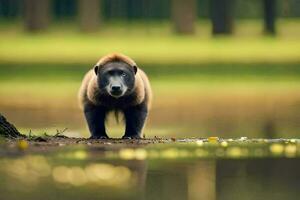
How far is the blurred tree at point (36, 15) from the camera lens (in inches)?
1344

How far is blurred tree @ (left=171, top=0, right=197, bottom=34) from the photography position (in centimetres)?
3400

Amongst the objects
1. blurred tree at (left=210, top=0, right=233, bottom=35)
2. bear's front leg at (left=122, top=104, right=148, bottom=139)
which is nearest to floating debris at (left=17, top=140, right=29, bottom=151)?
bear's front leg at (left=122, top=104, right=148, bottom=139)

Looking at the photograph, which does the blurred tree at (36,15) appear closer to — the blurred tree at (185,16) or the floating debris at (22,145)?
the blurred tree at (185,16)

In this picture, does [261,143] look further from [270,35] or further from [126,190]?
[270,35]

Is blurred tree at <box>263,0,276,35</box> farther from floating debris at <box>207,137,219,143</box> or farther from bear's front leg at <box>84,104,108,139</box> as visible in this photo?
floating debris at <box>207,137,219,143</box>

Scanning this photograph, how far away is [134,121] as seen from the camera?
13086 mm

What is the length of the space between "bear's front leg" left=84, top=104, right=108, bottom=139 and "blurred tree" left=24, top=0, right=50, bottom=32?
69.2ft

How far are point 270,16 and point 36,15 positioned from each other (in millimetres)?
7122

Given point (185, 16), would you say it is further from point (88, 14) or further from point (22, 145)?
point (22, 145)

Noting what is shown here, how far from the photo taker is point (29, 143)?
11852 millimetres

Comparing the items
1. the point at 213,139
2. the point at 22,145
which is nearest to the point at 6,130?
the point at 22,145

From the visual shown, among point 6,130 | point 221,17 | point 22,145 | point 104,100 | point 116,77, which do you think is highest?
point 221,17

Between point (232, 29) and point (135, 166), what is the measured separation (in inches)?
941

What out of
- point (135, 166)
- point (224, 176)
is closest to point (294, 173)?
point (224, 176)
